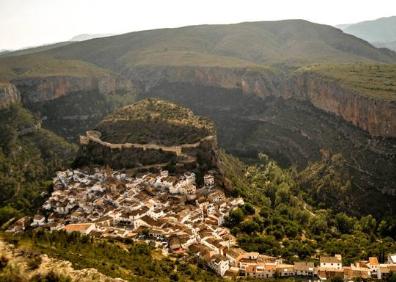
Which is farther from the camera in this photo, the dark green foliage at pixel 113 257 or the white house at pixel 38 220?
the white house at pixel 38 220

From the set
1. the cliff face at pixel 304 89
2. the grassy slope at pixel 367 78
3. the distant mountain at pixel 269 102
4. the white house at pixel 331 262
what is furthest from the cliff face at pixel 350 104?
the white house at pixel 331 262

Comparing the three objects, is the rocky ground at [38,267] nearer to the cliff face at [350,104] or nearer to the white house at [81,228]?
the white house at [81,228]

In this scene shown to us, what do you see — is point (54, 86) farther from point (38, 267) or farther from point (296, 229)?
point (38, 267)

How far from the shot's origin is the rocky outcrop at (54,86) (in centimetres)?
15838

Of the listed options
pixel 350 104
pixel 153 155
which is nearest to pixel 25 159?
pixel 153 155

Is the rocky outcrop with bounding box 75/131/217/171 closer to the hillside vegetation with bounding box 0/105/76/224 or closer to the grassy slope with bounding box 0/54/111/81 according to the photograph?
the hillside vegetation with bounding box 0/105/76/224

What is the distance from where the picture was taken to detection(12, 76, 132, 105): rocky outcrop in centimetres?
15838

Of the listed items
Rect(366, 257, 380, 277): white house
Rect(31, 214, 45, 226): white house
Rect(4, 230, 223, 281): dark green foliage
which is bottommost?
Rect(366, 257, 380, 277): white house

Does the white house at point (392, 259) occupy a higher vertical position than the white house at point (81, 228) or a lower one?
lower

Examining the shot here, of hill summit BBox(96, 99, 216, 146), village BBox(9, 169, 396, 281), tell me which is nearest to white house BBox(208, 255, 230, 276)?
village BBox(9, 169, 396, 281)

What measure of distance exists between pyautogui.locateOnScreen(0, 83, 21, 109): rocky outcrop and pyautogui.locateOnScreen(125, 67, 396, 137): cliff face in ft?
202

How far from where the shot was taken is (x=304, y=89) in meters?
139

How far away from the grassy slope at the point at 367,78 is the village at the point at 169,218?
43355 mm

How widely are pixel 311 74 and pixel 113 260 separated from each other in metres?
97.6
